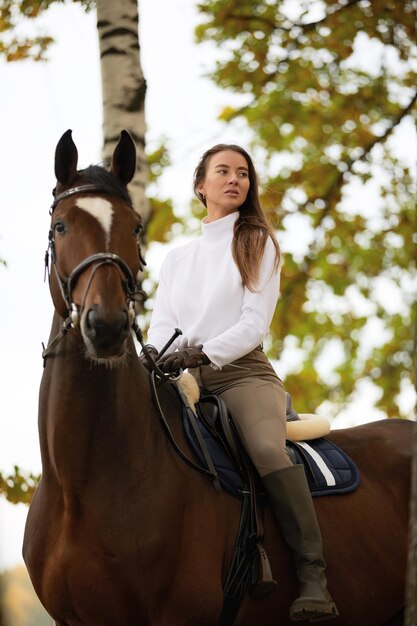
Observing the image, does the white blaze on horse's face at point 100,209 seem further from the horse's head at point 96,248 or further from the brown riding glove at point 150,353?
the brown riding glove at point 150,353

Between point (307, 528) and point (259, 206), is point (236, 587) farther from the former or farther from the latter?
point (259, 206)

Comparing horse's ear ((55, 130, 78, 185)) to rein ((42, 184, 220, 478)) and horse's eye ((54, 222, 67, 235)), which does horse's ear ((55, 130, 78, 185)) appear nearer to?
rein ((42, 184, 220, 478))

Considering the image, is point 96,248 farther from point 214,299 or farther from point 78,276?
point 214,299

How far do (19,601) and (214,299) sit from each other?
14.7ft

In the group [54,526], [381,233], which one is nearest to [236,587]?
[54,526]

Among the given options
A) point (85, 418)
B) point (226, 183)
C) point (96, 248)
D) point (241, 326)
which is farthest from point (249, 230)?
point (85, 418)

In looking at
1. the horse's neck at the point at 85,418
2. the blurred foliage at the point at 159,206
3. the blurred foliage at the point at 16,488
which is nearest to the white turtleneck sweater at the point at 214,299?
the horse's neck at the point at 85,418

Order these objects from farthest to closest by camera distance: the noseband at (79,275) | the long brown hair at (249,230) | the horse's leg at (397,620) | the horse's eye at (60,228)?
the horse's leg at (397,620) → the long brown hair at (249,230) → the horse's eye at (60,228) → the noseband at (79,275)

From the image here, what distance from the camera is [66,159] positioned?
4.73 meters

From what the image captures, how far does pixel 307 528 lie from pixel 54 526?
4.11 feet

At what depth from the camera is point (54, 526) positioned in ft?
15.1

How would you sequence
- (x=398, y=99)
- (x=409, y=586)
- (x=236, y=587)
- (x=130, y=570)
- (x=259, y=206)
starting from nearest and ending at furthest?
(x=409, y=586) → (x=130, y=570) → (x=236, y=587) → (x=259, y=206) → (x=398, y=99)

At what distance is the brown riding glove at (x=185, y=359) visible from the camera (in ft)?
16.1

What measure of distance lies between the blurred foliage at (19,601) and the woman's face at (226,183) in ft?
7.96
